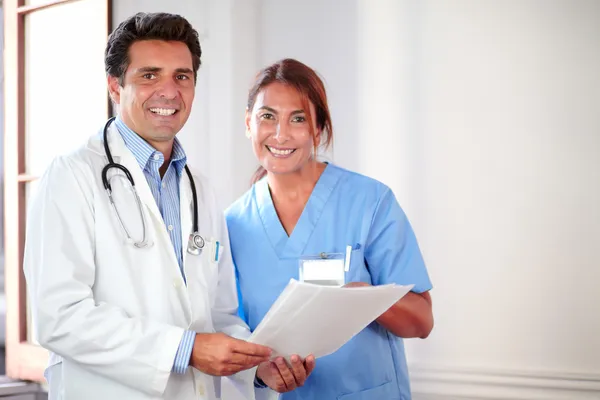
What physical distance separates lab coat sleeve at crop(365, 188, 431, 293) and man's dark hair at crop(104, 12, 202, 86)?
2.12 ft

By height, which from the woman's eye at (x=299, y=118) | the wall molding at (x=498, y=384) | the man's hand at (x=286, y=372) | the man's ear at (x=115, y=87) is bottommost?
the wall molding at (x=498, y=384)

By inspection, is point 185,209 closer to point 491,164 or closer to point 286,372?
point 286,372

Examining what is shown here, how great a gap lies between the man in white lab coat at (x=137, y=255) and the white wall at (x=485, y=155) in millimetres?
906

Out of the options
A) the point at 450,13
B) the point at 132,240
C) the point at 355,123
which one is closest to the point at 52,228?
the point at 132,240

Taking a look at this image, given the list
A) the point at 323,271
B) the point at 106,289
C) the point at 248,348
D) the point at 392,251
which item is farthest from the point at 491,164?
the point at 106,289

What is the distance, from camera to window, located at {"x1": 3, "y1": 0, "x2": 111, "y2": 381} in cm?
275

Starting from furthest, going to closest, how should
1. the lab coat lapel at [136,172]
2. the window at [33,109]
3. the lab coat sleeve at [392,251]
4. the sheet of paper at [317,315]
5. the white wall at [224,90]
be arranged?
the window at [33,109], the white wall at [224,90], the lab coat sleeve at [392,251], the lab coat lapel at [136,172], the sheet of paper at [317,315]

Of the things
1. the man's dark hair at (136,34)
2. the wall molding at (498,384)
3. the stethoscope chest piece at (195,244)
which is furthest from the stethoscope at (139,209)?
the wall molding at (498,384)

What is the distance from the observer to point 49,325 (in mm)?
1340

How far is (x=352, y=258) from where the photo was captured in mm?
1762

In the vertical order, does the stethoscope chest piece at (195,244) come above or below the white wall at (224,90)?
below

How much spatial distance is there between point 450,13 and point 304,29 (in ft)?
1.78

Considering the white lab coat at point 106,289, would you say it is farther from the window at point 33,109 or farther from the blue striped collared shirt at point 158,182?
the window at point 33,109

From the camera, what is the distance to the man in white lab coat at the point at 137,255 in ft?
4.38
